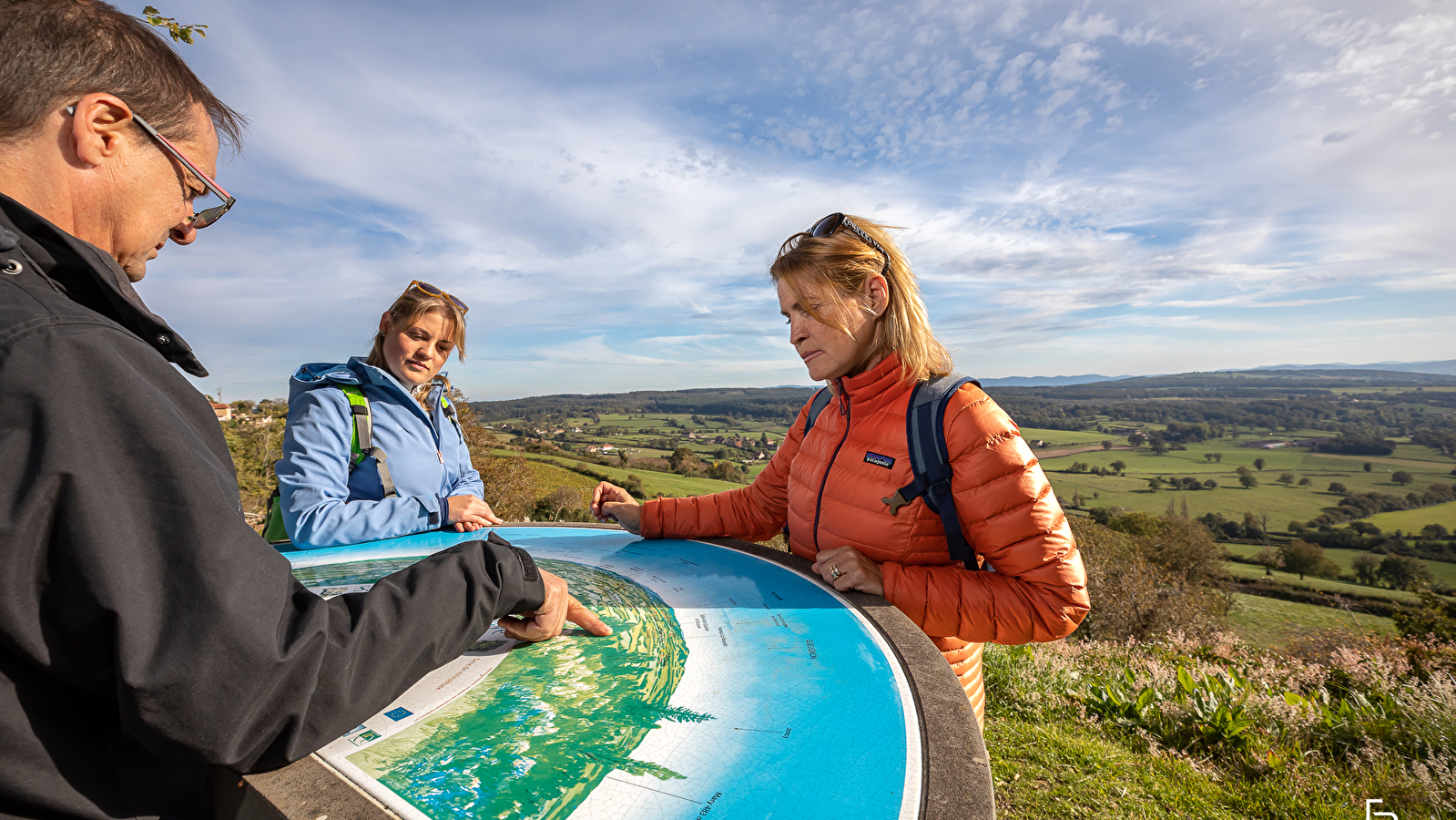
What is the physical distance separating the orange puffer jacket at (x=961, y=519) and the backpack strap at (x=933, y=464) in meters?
0.04

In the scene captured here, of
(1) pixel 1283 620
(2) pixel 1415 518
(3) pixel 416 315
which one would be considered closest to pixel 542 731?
(3) pixel 416 315

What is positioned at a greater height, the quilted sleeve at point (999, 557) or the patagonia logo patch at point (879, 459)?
the patagonia logo patch at point (879, 459)

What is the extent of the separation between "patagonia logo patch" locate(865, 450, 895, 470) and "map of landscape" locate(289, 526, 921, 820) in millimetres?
650

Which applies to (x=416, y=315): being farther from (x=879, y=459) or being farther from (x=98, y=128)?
(x=879, y=459)

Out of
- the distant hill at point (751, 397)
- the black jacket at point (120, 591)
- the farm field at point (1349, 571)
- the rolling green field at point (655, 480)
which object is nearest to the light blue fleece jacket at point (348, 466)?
the black jacket at point (120, 591)

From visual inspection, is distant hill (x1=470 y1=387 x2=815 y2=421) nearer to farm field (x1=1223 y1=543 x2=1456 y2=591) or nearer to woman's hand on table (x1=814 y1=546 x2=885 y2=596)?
farm field (x1=1223 y1=543 x2=1456 y2=591)

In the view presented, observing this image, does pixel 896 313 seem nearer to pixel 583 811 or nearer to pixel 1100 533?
pixel 583 811

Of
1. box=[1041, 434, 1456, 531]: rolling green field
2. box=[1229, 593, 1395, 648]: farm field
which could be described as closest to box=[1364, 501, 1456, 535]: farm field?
box=[1041, 434, 1456, 531]: rolling green field

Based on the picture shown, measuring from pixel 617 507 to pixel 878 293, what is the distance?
6.95 feet

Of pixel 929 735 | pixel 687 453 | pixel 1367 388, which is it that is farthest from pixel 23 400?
pixel 1367 388

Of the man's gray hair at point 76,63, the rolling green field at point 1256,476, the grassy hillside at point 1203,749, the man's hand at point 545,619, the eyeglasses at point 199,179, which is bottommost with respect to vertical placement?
the rolling green field at point 1256,476

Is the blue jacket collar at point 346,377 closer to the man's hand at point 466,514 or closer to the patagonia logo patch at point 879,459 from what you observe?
the man's hand at point 466,514

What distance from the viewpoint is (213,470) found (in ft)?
3.93

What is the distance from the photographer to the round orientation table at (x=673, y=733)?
1396 millimetres
